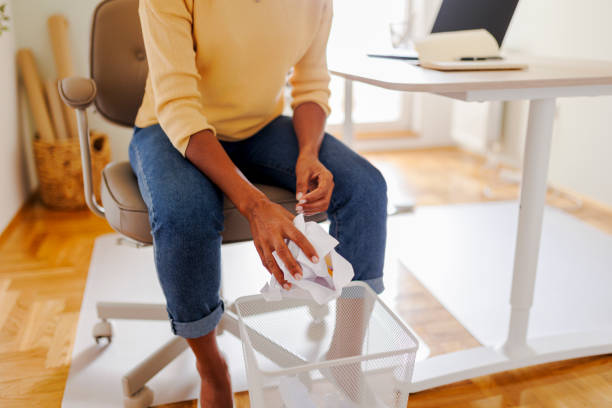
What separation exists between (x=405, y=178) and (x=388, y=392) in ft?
7.01

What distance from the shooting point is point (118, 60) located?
1.28 meters

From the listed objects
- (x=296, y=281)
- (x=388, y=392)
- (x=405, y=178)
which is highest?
(x=296, y=281)

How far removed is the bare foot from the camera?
0.97 metres

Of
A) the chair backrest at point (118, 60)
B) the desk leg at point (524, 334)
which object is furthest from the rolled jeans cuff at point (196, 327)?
the chair backrest at point (118, 60)

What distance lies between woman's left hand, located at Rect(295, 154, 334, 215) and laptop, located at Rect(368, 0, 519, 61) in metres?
0.50

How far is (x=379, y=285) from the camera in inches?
39.2

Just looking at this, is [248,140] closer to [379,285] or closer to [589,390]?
[379,285]

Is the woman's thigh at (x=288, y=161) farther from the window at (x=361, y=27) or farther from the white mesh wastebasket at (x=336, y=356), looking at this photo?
the window at (x=361, y=27)

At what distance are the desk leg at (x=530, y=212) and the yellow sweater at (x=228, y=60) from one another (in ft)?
1.44

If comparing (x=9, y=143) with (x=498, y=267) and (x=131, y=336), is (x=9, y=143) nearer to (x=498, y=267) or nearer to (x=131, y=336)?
(x=131, y=336)

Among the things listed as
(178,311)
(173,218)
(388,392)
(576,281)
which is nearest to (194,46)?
(173,218)

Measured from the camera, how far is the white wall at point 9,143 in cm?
215

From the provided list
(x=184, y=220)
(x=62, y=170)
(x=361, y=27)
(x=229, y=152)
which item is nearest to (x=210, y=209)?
(x=184, y=220)

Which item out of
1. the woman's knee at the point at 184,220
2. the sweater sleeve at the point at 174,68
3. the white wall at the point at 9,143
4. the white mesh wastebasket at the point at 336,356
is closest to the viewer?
the white mesh wastebasket at the point at 336,356
